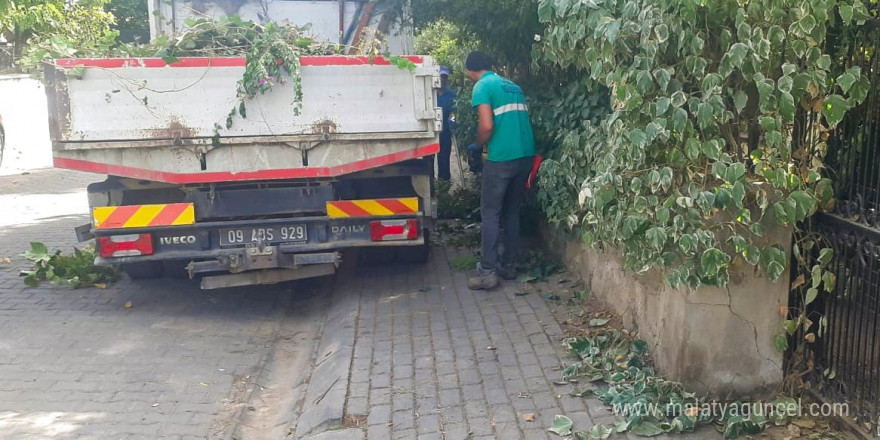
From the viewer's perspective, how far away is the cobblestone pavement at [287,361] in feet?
13.6

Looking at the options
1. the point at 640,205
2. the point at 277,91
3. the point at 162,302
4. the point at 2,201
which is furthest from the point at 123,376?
the point at 2,201

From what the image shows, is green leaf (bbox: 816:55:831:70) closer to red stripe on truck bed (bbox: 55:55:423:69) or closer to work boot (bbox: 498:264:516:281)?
red stripe on truck bed (bbox: 55:55:423:69)

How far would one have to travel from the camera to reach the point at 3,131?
16.0 m

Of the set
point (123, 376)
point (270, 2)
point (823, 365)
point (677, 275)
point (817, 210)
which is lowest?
point (123, 376)

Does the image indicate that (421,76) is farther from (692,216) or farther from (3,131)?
(3,131)

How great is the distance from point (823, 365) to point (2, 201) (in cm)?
1202

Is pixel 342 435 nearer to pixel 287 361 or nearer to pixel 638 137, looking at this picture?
pixel 287 361

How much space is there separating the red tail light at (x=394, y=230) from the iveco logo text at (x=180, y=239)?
1340 mm

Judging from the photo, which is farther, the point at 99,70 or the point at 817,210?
the point at 99,70

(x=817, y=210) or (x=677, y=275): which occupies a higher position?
(x=817, y=210)

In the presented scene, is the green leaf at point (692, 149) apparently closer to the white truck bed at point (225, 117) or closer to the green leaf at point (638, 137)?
the green leaf at point (638, 137)

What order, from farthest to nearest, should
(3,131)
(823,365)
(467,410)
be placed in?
1. (3,131)
2. (467,410)
3. (823,365)

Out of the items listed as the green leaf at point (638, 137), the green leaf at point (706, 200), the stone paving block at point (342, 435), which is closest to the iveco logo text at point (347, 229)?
the stone paving block at point (342, 435)

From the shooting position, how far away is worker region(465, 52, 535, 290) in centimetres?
611
